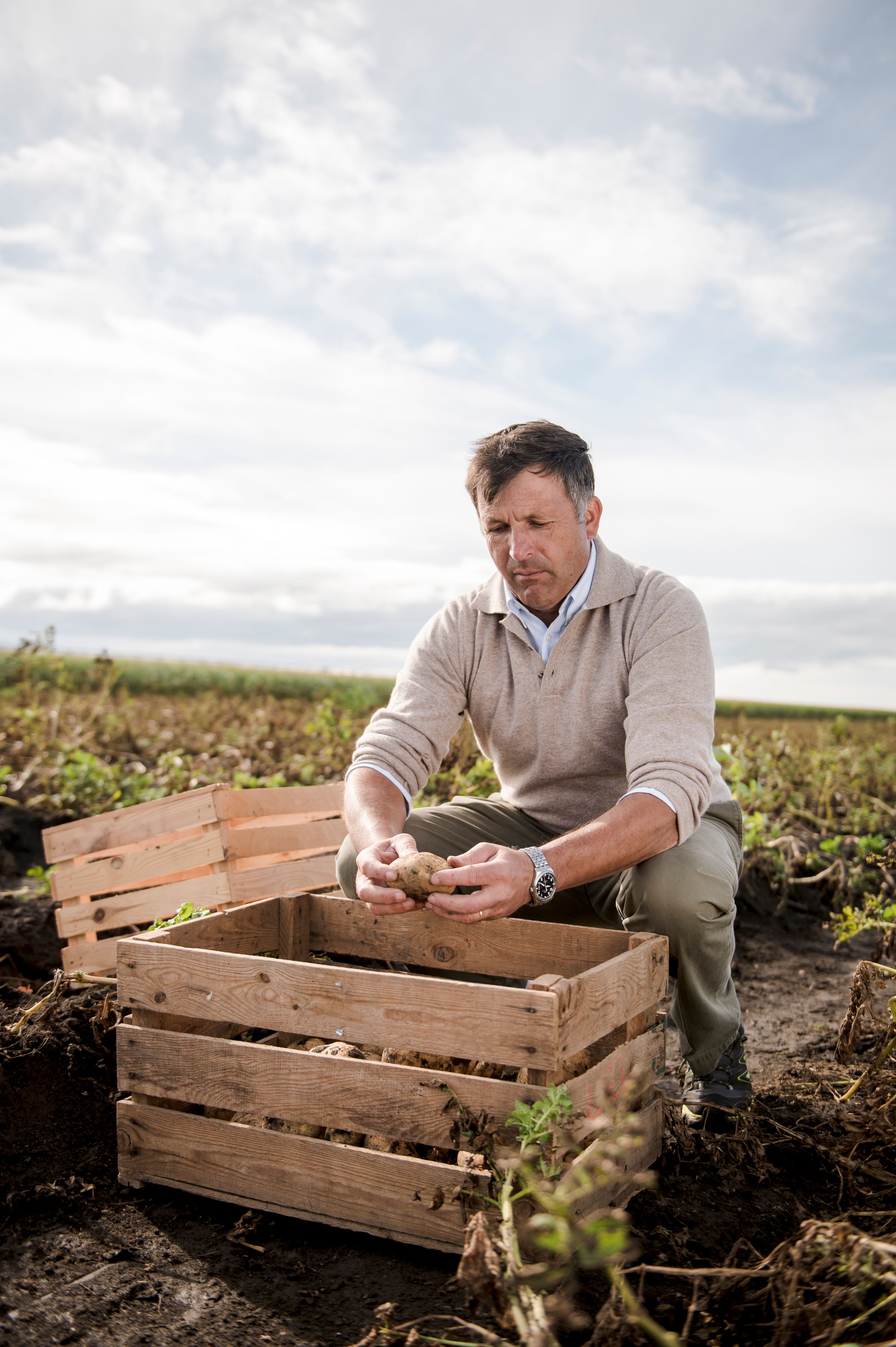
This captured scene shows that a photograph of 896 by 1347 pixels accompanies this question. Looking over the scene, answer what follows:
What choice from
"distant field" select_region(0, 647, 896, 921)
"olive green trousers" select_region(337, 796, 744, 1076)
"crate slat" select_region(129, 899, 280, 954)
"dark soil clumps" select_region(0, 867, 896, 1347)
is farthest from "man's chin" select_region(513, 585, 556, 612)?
"distant field" select_region(0, 647, 896, 921)

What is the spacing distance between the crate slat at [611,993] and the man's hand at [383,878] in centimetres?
51

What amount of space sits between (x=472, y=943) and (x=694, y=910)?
0.63 meters

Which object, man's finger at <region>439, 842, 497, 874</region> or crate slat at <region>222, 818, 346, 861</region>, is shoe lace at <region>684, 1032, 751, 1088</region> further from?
crate slat at <region>222, 818, 346, 861</region>

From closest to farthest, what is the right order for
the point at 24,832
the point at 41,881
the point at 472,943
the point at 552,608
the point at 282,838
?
the point at 472,943 → the point at 552,608 → the point at 282,838 → the point at 41,881 → the point at 24,832

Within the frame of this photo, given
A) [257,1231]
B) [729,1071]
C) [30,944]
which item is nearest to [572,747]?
[729,1071]

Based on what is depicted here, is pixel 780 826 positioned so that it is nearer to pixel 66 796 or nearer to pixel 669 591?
pixel 669 591

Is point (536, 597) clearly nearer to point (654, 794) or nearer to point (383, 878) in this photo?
point (654, 794)

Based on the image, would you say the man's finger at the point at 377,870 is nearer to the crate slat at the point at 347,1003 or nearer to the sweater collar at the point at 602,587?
the crate slat at the point at 347,1003

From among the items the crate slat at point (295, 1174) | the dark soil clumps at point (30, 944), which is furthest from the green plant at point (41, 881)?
the crate slat at point (295, 1174)

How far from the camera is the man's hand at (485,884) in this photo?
2387 millimetres

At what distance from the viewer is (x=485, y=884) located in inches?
94.7

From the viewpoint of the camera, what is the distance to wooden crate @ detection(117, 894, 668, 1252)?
2.16 m

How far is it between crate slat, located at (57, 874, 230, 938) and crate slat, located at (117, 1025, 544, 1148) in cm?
108

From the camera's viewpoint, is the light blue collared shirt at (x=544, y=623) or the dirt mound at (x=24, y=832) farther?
the dirt mound at (x=24, y=832)
